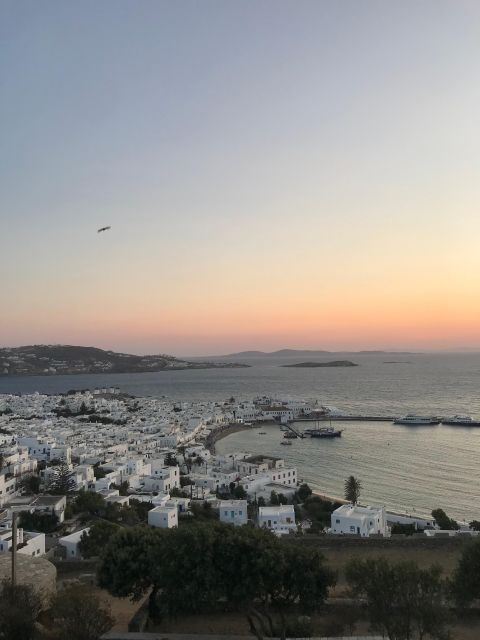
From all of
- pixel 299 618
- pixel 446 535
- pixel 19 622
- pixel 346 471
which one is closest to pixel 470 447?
pixel 346 471

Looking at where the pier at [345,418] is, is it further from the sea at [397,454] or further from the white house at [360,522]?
the white house at [360,522]

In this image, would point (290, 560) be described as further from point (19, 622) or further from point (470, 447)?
point (470, 447)

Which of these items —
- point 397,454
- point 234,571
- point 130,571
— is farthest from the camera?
point 397,454

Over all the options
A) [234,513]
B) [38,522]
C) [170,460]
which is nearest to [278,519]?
[234,513]

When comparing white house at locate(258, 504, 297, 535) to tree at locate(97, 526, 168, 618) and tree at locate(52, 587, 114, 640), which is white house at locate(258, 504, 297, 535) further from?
tree at locate(52, 587, 114, 640)

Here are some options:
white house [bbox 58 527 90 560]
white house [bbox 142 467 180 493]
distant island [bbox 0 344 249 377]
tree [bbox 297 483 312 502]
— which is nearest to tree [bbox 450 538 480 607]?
white house [bbox 58 527 90 560]

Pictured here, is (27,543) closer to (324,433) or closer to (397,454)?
(397,454)
